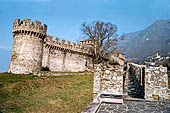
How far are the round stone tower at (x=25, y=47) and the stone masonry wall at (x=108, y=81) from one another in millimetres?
13772

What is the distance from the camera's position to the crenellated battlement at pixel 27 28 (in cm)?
1839

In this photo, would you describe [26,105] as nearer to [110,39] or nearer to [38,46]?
[38,46]

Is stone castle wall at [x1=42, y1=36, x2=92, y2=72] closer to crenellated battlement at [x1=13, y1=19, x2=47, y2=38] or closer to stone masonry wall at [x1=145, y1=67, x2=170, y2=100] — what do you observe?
crenellated battlement at [x1=13, y1=19, x2=47, y2=38]

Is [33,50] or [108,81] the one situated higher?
[33,50]

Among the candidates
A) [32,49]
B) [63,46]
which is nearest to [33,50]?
[32,49]

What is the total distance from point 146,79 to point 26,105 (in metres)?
6.71

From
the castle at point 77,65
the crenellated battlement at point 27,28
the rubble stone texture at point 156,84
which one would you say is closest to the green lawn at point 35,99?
the castle at point 77,65

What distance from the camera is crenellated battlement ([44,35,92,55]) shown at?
73.4 feet

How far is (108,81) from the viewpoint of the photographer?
664 centimetres

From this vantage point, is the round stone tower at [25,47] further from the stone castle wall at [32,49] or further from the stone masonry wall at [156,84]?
the stone masonry wall at [156,84]

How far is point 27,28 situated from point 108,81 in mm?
15350

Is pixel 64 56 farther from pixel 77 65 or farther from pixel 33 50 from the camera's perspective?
pixel 33 50

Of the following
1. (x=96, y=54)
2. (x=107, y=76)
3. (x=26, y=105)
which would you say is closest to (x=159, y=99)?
(x=107, y=76)

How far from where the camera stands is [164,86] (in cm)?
626
